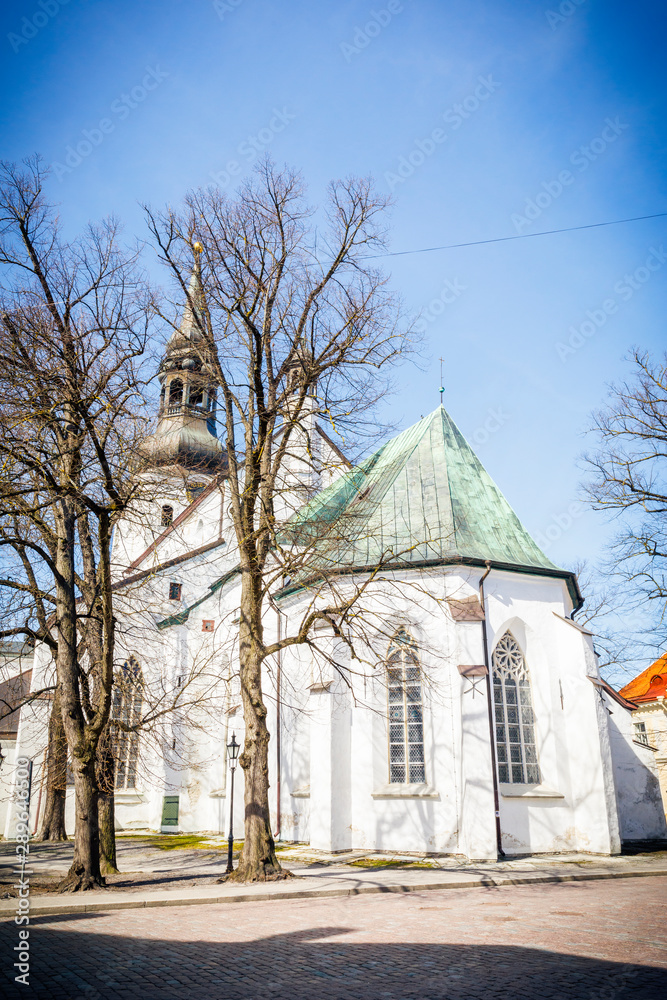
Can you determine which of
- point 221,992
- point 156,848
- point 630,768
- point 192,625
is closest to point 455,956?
point 221,992

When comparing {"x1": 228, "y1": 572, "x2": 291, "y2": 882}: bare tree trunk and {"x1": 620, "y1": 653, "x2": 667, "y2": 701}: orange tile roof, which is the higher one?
{"x1": 620, "y1": 653, "x2": 667, "y2": 701}: orange tile roof

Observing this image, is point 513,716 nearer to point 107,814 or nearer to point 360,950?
point 107,814

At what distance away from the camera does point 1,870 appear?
47.0 feet

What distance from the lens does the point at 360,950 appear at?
24.0 ft

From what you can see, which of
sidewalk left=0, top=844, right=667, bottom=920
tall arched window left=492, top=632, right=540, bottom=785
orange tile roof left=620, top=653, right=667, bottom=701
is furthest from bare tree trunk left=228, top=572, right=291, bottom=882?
orange tile roof left=620, top=653, right=667, bottom=701

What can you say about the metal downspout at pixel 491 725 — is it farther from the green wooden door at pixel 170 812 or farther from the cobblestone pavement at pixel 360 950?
the green wooden door at pixel 170 812

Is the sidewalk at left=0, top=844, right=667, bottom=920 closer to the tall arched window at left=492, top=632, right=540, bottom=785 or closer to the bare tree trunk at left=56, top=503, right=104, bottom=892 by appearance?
the bare tree trunk at left=56, top=503, right=104, bottom=892

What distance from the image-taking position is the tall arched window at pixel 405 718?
649 inches

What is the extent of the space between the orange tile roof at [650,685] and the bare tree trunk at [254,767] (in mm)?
26212

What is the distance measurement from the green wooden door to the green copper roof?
10291mm

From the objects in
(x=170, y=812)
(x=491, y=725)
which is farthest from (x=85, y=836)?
(x=170, y=812)

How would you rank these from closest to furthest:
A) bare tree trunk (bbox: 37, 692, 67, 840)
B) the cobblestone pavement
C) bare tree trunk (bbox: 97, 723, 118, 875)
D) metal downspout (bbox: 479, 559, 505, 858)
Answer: the cobblestone pavement < bare tree trunk (bbox: 97, 723, 118, 875) < metal downspout (bbox: 479, 559, 505, 858) < bare tree trunk (bbox: 37, 692, 67, 840)

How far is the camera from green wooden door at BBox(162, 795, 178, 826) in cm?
2291

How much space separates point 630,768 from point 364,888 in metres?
12.1
